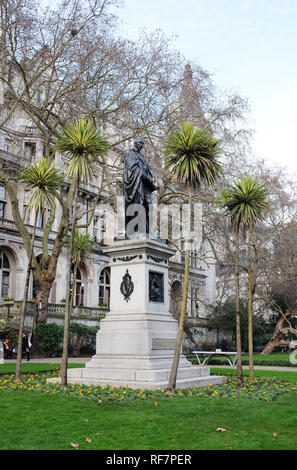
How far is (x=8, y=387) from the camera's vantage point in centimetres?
1146

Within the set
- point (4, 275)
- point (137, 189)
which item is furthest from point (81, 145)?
point (4, 275)

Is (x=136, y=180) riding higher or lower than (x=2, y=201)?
lower

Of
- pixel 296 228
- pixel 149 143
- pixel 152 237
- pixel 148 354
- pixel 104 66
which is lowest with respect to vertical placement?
pixel 148 354

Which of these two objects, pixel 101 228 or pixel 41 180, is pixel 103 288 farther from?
pixel 41 180

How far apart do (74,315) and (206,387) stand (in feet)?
80.9

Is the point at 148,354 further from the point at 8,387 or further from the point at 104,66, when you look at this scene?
the point at 104,66

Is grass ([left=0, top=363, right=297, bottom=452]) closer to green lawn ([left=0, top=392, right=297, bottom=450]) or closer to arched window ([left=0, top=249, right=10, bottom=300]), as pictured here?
green lawn ([left=0, top=392, right=297, bottom=450])

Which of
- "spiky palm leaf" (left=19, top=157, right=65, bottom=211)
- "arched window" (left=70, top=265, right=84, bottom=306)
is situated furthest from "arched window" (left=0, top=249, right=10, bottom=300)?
"spiky palm leaf" (left=19, top=157, right=65, bottom=211)

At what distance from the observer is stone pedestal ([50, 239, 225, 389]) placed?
1150cm

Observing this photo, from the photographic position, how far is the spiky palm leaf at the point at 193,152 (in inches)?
445

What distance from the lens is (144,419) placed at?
7.36 metres

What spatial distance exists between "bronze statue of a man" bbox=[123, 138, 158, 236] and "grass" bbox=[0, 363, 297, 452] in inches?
184

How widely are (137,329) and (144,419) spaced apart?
14.9ft

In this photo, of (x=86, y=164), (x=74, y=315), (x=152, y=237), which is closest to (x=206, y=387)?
(x=152, y=237)
